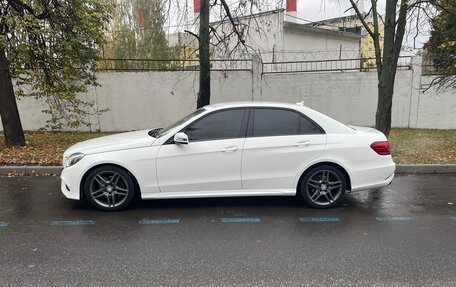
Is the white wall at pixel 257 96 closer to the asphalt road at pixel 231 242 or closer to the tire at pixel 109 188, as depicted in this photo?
the asphalt road at pixel 231 242

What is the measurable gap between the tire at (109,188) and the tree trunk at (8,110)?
17.6ft

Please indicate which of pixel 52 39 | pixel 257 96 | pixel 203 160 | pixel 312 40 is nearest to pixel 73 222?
pixel 203 160

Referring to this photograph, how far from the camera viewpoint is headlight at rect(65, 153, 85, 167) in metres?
4.98

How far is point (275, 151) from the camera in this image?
5.06 metres

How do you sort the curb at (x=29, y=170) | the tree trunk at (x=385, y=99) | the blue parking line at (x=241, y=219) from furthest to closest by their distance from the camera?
the tree trunk at (x=385, y=99)
the curb at (x=29, y=170)
the blue parking line at (x=241, y=219)

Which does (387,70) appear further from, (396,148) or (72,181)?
(72,181)

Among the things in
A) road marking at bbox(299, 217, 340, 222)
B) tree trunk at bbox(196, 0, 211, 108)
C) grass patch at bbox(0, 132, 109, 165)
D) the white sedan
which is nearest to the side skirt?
the white sedan

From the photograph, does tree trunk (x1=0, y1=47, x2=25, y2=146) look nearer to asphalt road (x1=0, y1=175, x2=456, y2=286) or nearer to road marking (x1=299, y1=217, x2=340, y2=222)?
asphalt road (x1=0, y1=175, x2=456, y2=286)

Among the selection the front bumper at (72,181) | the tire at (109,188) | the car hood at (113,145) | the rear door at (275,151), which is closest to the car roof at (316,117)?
the rear door at (275,151)

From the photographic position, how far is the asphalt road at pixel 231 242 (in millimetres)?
3330

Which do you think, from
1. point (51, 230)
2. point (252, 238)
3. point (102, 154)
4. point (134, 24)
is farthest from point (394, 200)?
point (134, 24)

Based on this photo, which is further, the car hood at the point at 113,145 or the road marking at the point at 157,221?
the car hood at the point at 113,145

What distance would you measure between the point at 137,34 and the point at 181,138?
17517 millimetres

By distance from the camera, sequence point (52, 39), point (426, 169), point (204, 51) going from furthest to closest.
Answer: point (204, 51) → point (52, 39) → point (426, 169)
